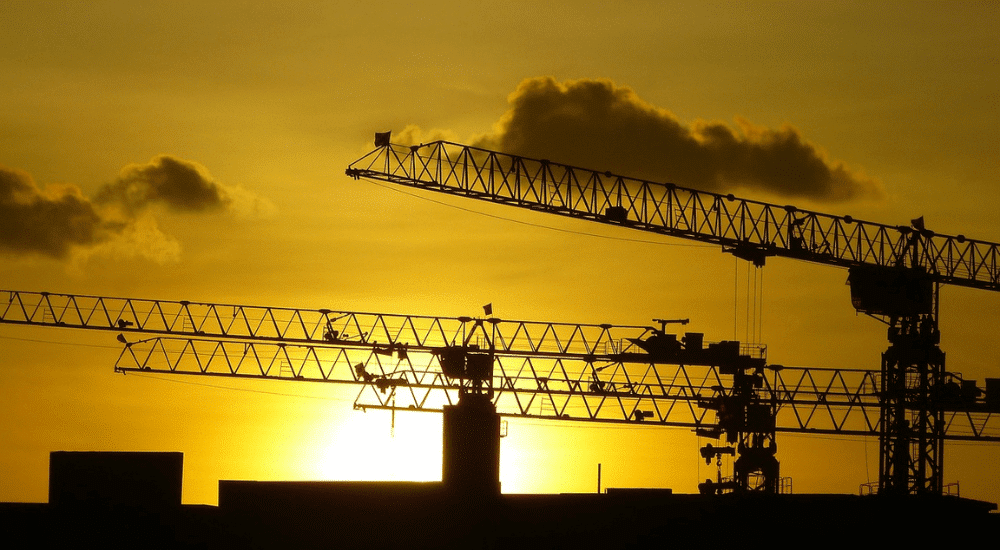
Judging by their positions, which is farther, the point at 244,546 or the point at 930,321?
the point at 930,321

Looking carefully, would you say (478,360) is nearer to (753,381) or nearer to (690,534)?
(753,381)

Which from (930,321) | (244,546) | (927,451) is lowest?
(244,546)

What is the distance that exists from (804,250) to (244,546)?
→ 133ft

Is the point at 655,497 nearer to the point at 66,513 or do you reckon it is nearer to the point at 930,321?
the point at 930,321

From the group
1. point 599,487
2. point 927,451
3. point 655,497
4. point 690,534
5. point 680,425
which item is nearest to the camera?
point 690,534

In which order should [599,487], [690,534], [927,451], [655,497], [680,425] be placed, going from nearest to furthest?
[690,534]
[655,497]
[927,451]
[680,425]
[599,487]

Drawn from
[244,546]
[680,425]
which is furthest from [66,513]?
[680,425]

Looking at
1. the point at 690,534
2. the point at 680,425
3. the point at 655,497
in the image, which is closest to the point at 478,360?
the point at 680,425

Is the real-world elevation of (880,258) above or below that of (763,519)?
above

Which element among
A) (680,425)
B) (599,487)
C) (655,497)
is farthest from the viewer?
(599,487)

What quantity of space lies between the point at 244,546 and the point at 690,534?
22758 millimetres

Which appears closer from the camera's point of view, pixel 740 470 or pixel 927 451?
pixel 927 451

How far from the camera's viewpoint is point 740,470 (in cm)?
11412

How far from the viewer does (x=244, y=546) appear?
290 feet
